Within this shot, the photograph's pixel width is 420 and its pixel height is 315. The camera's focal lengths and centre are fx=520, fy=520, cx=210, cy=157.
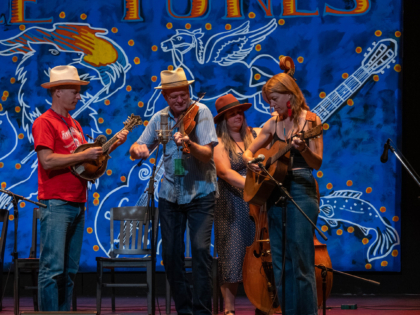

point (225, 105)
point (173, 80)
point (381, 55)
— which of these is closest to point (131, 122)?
point (173, 80)

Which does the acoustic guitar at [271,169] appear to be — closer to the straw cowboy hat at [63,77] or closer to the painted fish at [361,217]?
the straw cowboy hat at [63,77]

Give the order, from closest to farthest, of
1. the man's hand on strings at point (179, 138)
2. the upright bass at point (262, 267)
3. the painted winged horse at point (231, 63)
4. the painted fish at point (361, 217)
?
the man's hand on strings at point (179, 138) < the upright bass at point (262, 267) < the painted fish at point (361, 217) < the painted winged horse at point (231, 63)

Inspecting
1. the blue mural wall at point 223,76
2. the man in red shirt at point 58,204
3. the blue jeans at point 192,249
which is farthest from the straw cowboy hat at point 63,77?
the blue mural wall at point 223,76

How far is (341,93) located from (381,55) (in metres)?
0.59

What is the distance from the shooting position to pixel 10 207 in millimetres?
5906

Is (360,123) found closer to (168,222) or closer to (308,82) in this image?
(308,82)

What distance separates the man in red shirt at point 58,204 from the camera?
325 centimetres

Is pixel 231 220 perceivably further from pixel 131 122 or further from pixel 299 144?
pixel 299 144

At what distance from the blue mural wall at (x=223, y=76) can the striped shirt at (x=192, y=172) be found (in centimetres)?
227

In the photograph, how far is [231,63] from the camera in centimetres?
582

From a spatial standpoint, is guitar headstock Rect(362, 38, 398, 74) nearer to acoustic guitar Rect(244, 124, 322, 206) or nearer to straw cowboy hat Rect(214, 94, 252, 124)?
straw cowboy hat Rect(214, 94, 252, 124)

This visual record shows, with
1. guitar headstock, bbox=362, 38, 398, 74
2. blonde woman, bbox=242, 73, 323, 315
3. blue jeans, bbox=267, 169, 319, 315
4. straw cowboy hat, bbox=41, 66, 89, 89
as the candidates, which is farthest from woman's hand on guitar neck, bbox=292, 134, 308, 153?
guitar headstock, bbox=362, 38, 398, 74

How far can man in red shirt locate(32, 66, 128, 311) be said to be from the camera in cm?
325

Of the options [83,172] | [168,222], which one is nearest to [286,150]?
[168,222]
